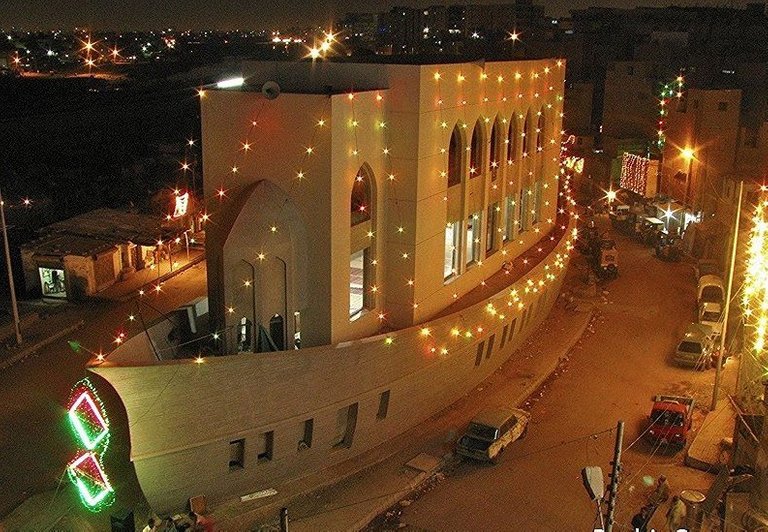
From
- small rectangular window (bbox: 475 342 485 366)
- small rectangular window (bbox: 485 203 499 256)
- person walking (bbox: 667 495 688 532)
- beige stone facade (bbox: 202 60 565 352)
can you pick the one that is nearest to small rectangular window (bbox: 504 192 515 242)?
small rectangular window (bbox: 485 203 499 256)

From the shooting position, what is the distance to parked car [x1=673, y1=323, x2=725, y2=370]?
68.0 feet

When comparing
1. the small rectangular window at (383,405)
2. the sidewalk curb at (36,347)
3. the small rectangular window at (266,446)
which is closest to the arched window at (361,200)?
the small rectangular window at (383,405)

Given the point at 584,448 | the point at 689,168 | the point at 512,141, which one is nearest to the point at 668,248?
the point at 689,168

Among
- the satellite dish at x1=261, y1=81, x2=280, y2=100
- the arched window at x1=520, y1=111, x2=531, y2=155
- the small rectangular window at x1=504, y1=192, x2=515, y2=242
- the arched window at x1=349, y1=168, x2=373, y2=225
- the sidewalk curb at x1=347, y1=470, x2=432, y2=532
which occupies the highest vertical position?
the satellite dish at x1=261, y1=81, x2=280, y2=100

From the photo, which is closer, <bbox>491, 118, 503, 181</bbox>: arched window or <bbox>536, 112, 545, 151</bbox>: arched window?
<bbox>491, 118, 503, 181</bbox>: arched window

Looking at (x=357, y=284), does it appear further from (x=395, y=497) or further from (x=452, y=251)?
(x=395, y=497)

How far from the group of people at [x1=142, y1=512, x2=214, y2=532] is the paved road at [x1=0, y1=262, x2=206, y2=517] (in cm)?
188

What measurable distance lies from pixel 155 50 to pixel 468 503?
140773 mm

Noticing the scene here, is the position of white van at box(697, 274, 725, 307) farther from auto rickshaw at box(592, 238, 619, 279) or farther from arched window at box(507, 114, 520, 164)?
arched window at box(507, 114, 520, 164)

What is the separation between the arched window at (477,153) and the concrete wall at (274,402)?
3.91 meters

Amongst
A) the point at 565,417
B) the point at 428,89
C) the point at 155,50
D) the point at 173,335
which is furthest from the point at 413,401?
the point at 155,50

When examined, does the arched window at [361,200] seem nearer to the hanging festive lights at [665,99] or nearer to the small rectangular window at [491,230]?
the small rectangular window at [491,230]

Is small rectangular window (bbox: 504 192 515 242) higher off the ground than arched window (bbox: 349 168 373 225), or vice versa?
arched window (bbox: 349 168 373 225)

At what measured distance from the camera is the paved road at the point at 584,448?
1403cm
